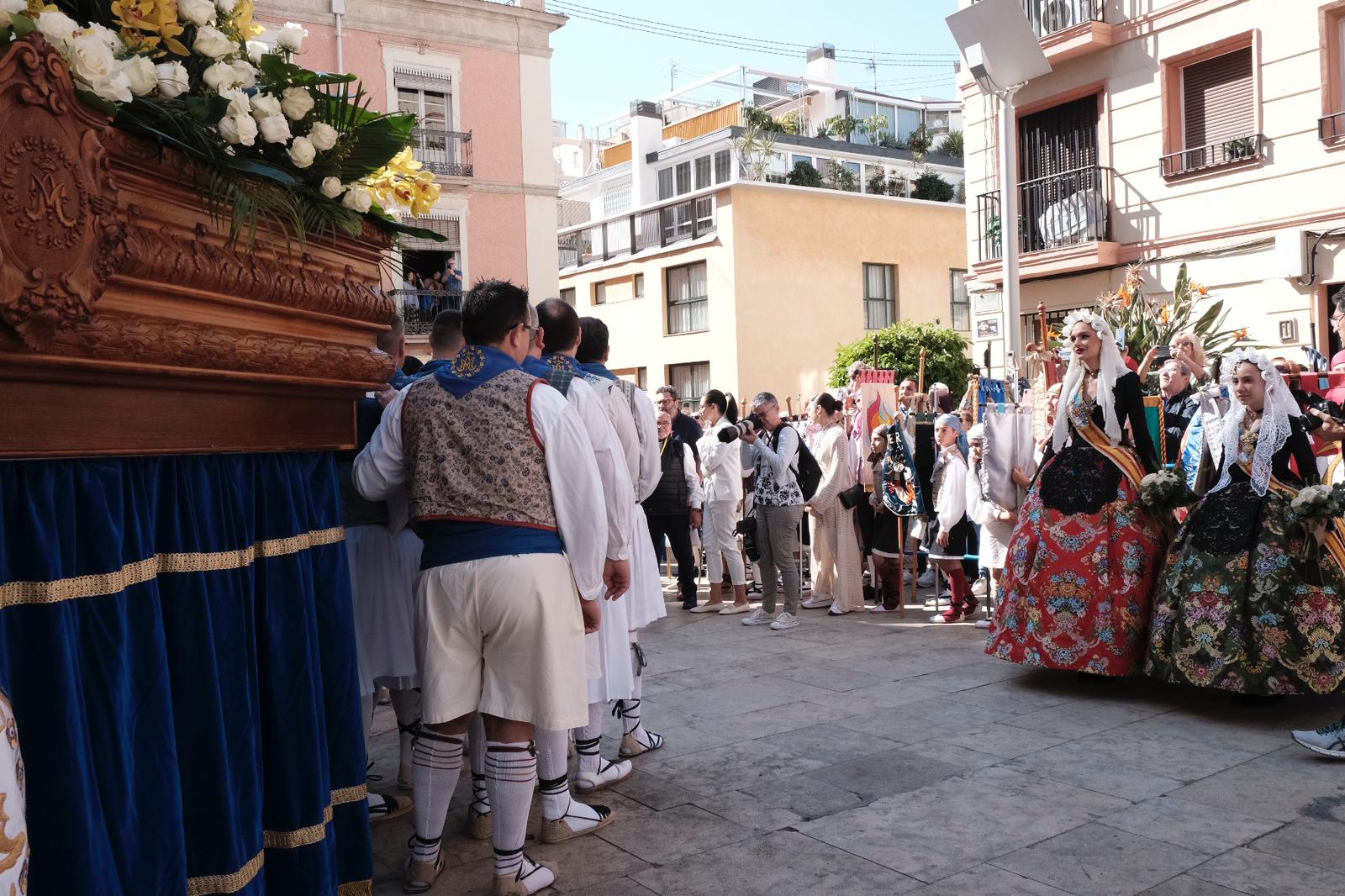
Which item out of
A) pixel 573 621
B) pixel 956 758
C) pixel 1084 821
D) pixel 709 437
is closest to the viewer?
pixel 573 621

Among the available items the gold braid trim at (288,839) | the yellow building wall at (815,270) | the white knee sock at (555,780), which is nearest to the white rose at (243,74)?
the gold braid trim at (288,839)

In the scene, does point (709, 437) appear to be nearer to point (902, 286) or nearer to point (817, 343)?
point (817, 343)

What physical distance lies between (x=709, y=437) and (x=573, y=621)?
6.63 m

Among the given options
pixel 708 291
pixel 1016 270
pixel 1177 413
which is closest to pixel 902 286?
pixel 708 291

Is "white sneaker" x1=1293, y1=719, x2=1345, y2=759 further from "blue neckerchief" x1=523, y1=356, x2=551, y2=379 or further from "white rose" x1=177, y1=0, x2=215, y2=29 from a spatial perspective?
"white rose" x1=177, y1=0, x2=215, y2=29

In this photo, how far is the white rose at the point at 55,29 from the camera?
7.25ft

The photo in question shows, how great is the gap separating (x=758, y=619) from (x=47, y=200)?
7.40 meters

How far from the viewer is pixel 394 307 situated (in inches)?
147

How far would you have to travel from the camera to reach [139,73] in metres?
2.41

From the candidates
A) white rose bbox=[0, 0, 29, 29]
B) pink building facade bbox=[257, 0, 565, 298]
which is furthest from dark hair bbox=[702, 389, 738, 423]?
pink building facade bbox=[257, 0, 565, 298]

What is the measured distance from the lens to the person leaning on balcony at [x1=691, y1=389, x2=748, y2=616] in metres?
9.95

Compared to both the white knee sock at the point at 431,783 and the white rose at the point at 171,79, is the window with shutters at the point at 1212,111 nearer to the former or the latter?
the white knee sock at the point at 431,783

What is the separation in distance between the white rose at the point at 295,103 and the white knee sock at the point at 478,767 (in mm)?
2400

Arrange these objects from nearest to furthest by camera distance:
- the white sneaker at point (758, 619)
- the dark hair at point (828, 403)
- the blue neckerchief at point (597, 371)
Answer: the blue neckerchief at point (597, 371)
the white sneaker at point (758, 619)
the dark hair at point (828, 403)
